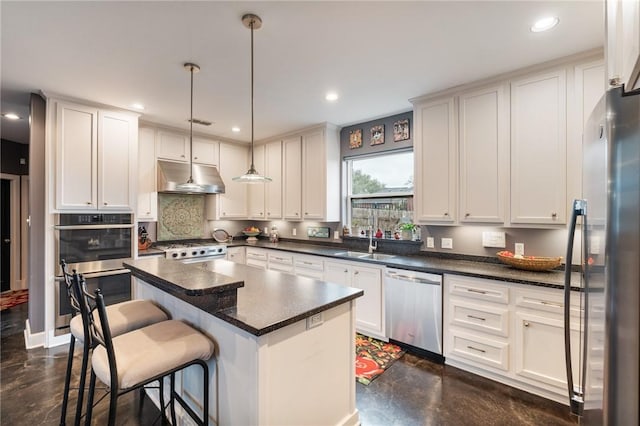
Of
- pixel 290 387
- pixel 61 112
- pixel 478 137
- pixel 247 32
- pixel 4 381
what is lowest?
pixel 4 381

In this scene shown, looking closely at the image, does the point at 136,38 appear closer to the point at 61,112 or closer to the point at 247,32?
the point at 247,32

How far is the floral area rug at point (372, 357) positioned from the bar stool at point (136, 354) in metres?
1.43

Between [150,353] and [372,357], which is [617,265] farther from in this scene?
[372,357]

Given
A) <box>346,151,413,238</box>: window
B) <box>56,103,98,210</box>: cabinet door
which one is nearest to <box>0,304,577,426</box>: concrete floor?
<box>56,103,98,210</box>: cabinet door

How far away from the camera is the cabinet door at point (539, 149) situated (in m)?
2.39

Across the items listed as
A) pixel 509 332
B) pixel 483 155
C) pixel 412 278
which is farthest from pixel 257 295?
pixel 483 155

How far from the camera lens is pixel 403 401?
7.29ft

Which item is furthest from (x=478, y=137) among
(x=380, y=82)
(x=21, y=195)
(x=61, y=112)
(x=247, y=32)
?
(x=21, y=195)

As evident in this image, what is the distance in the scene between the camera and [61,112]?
311cm

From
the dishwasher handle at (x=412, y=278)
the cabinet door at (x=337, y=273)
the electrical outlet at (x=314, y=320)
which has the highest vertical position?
the electrical outlet at (x=314, y=320)

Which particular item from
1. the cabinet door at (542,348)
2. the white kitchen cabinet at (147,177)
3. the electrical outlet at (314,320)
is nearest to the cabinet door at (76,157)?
the white kitchen cabinet at (147,177)

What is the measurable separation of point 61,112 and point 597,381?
4474 millimetres

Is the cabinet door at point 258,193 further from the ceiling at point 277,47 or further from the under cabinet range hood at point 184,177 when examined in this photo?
the ceiling at point 277,47

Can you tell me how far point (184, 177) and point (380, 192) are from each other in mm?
2845
